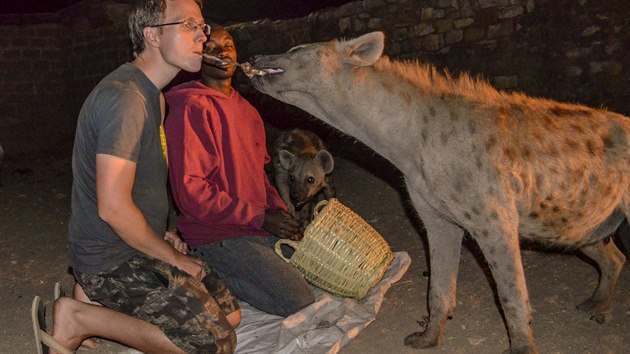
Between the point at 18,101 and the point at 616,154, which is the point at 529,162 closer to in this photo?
the point at 616,154

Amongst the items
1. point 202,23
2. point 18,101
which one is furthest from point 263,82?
point 18,101

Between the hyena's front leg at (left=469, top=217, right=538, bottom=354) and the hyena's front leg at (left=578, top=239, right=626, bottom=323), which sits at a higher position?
the hyena's front leg at (left=469, top=217, right=538, bottom=354)

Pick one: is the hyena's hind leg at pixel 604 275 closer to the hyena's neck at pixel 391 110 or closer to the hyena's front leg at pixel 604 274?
the hyena's front leg at pixel 604 274

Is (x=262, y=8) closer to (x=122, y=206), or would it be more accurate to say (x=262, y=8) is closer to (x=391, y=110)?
(x=391, y=110)

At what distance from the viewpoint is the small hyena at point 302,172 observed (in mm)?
3945

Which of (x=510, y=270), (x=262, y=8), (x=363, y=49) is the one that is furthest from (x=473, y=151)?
(x=262, y=8)

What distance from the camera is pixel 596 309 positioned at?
277 cm

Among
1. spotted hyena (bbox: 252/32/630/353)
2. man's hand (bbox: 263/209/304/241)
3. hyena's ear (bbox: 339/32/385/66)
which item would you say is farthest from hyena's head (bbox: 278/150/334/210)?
hyena's ear (bbox: 339/32/385/66)

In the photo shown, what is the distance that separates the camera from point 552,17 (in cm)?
502

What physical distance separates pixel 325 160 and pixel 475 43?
77.5 inches

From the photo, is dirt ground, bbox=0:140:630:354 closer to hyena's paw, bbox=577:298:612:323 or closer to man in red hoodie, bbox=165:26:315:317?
hyena's paw, bbox=577:298:612:323

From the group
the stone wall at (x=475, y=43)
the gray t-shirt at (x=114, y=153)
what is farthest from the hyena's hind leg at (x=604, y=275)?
the stone wall at (x=475, y=43)

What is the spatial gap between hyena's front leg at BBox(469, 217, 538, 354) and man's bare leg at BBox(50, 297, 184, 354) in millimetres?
1040

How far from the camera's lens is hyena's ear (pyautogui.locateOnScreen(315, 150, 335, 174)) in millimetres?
3963
